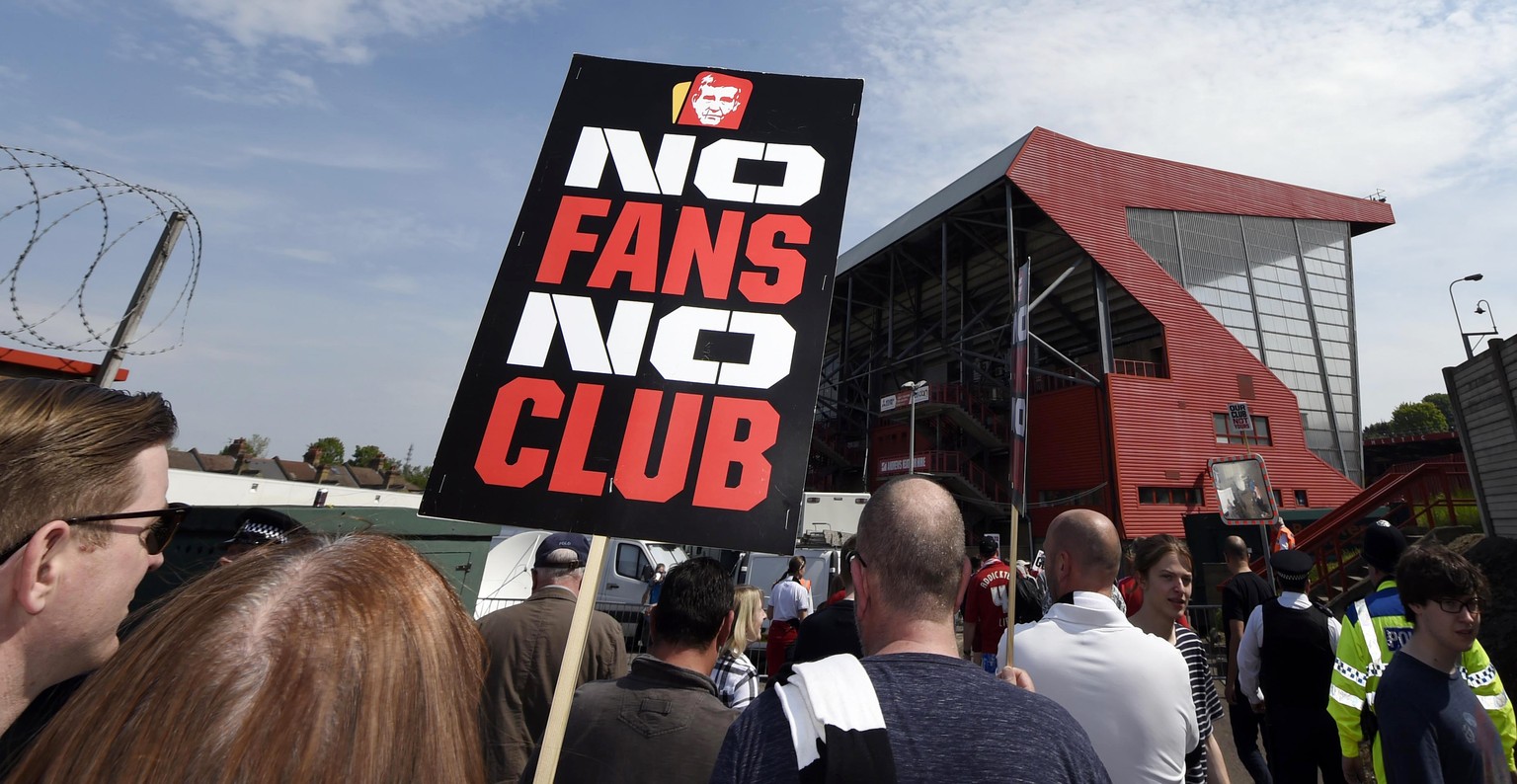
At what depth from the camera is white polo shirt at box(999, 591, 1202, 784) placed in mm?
2240

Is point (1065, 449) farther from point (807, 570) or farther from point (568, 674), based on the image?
point (568, 674)

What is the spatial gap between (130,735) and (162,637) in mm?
112

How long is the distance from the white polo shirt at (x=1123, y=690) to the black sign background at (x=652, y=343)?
4.08 ft

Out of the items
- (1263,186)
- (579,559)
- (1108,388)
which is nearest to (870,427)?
(1108,388)

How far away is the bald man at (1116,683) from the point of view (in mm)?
2244

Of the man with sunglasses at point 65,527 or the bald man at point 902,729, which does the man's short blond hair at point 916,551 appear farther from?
the man with sunglasses at point 65,527

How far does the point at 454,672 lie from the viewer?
90 cm

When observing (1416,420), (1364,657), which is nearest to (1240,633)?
(1364,657)

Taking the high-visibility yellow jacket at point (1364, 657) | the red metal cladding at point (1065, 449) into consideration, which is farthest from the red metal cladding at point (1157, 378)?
the high-visibility yellow jacket at point (1364, 657)

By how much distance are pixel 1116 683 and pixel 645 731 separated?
164cm

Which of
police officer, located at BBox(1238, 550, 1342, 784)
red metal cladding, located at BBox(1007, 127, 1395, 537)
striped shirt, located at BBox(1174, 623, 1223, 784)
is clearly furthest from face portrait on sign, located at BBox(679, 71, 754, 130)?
red metal cladding, located at BBox(1007, 127, 1395, 537)

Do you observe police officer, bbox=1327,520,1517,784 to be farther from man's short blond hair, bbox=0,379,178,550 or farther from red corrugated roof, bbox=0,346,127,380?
red corrugated roof, bbox=0,346,127,380

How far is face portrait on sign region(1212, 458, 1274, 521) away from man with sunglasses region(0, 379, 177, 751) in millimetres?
11086

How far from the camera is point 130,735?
72cm
